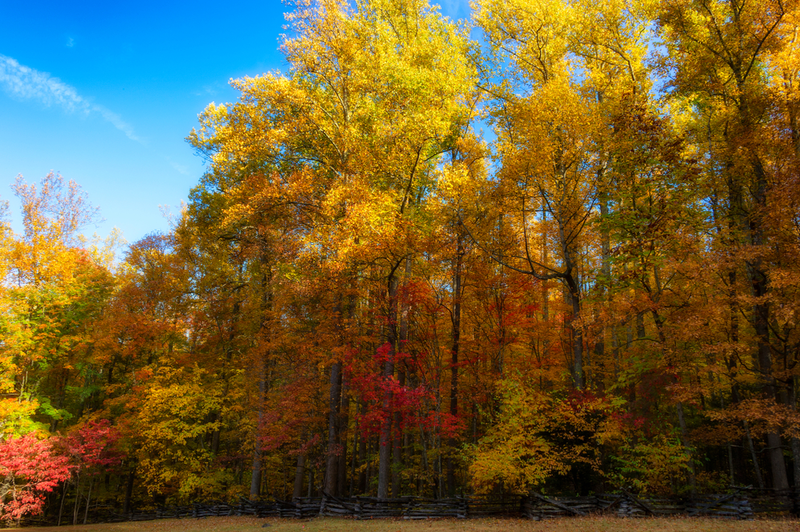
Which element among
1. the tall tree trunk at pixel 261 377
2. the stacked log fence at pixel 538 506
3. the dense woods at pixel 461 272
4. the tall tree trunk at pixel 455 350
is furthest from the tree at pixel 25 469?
the tall tree trunk at pixel 455 350

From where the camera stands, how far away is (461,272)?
18.3 meters

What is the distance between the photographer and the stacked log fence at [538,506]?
11.6m

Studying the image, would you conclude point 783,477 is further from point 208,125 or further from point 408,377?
point 208,125

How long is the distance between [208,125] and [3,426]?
52.3 ft

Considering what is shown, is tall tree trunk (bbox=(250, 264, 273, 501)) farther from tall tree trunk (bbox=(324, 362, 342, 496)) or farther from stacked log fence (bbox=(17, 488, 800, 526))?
tall tree trunk (bbox=(324, 362, 342, 496))

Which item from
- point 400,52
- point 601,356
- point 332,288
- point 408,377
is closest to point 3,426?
point 332,288

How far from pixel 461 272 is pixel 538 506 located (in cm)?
877

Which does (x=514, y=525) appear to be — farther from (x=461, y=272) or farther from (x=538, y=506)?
(x=461, y=272)

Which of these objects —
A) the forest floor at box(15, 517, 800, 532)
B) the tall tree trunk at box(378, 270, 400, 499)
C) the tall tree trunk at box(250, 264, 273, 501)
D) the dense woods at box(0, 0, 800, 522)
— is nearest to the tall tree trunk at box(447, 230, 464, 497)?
the dense woods at box(0, 0, 800, 522)

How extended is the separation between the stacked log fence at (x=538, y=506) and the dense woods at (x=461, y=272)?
2.39 feet

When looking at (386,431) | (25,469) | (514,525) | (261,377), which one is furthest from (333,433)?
(25,469)

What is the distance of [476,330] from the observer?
19.2 meters

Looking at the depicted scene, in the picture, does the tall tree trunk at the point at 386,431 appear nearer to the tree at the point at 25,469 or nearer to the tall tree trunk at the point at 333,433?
the tall tree trunk at the point at 333,433

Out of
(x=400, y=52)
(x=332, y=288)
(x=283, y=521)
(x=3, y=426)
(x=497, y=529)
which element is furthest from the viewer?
(x=400, y=52)
